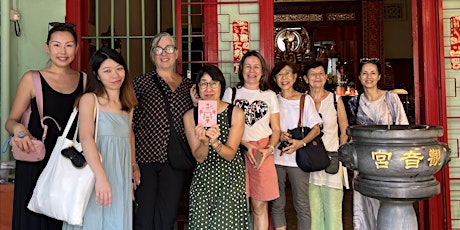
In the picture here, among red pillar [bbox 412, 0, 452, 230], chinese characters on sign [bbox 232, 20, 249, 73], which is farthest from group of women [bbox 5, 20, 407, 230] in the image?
red pillar [bbox 412, 0, 452, 230]

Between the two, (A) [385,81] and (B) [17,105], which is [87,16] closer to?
(B) [17,105]

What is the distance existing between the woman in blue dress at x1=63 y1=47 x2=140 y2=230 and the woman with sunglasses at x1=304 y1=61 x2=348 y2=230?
146 centimetres

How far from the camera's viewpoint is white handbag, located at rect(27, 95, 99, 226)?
7.58 ft

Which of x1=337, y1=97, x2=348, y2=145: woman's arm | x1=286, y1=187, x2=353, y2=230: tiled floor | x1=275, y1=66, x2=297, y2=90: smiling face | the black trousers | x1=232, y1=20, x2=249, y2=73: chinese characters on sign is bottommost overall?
x1=286, y1=187, x2=353, y2=230: tiled floor

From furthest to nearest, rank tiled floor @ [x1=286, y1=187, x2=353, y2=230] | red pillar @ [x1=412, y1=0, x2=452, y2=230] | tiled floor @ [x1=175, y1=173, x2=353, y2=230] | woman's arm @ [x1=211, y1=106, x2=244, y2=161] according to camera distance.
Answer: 1. tiled floor @ [x1=286, y1=187, x2=353, y2=230]
2. red pillar @ [x1=412, y1=0, x2=452, y2=230]
3. tiled floor @ [x1=175, y1=173, x2=353, y2=230]
4. woman's arm @ [x1=211, y1=106, x2=244, y2=161]

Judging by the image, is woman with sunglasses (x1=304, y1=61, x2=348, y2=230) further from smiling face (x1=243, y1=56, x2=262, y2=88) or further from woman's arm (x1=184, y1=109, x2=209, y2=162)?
woman's arm (x1=184, y1=109, x2=209, y2=162)

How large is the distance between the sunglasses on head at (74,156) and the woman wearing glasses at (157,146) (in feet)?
1.90

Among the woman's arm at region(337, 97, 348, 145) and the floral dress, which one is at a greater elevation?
the woman's arm at region(337, 97, 348, 145)

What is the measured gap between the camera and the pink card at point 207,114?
8.71 ft

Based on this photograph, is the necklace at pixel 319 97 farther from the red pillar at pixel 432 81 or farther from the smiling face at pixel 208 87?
the smiling face at pixel 208 87

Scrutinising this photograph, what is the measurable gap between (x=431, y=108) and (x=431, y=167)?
5.77 ft

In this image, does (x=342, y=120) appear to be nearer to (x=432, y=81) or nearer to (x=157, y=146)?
(x=432, y=81)

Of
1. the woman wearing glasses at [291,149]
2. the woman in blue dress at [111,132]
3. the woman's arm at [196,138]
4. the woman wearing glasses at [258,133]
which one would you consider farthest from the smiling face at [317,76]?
the woman in blue dress at [111,132]

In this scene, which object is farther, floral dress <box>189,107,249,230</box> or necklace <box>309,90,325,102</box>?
necklace <box>309,90,325,102</box>
